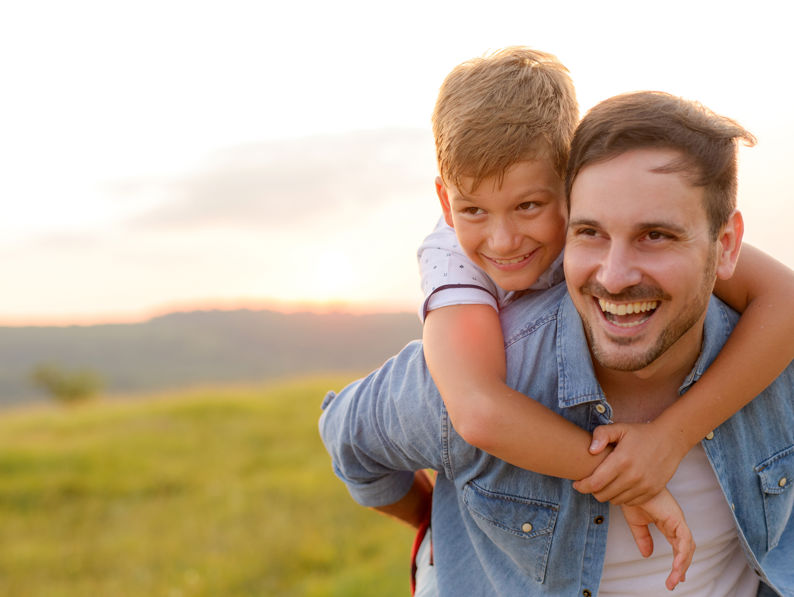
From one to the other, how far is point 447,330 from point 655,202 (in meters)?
0.63

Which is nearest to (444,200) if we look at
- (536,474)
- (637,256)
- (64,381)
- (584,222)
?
(584,222)

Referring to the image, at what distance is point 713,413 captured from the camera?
2.00 meters

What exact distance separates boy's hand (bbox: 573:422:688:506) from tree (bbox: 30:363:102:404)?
→ 112 ft

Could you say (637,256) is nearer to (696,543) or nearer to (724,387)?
(724,387)

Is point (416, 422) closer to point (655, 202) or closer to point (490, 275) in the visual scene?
point (490, 275)

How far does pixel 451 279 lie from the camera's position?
229 cm

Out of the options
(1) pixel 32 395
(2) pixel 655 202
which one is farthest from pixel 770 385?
(1) pixel 32 395

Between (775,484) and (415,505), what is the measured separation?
1.14m

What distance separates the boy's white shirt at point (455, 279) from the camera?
2248 mm

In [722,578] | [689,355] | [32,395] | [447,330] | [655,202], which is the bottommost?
[32,395]

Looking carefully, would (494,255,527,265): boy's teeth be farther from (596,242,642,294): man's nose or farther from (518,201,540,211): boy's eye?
(596,242,642,294): man's nose

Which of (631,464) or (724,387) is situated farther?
(724,387)

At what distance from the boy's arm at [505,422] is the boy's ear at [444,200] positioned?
2.34ft

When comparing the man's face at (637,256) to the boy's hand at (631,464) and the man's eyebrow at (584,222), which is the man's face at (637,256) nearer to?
the man's eyebrow at (584,222)
